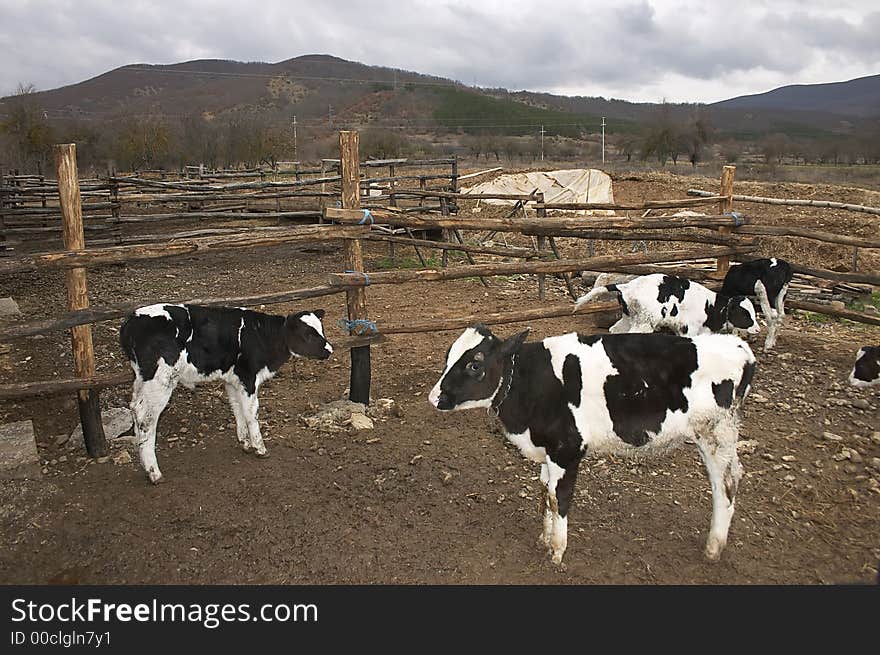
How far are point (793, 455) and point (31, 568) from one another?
5082mm

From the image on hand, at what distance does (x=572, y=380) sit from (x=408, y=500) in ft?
4.66

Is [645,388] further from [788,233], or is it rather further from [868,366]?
[788,233]

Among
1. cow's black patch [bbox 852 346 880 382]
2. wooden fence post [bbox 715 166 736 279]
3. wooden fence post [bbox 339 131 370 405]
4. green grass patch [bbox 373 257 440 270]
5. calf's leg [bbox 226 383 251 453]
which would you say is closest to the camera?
calf's leg [bbox 226 383 251 453]

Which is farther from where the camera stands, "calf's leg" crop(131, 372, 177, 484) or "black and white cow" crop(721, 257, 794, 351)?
"black and white cow" crop(721, 257, 794, 351)

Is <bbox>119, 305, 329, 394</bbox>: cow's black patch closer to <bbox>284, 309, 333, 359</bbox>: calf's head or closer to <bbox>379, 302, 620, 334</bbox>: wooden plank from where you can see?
<bbox>284, 309, 333, 359</bbox>: calf's head

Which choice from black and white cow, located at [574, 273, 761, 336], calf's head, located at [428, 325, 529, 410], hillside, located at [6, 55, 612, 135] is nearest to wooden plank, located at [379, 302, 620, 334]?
black and white cow, located at [574, 273, 761, 336]

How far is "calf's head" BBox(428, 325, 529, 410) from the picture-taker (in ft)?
12.1

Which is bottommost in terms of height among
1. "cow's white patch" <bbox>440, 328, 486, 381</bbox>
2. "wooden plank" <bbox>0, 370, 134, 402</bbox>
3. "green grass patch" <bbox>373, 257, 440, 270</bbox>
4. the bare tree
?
"green grass patch" <bbox>373, 257, 440, 270</bbox>

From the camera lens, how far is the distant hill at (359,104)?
9369cm

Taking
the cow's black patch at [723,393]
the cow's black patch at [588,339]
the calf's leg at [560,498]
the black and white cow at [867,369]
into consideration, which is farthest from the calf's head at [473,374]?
the black and white cow at [867,369]

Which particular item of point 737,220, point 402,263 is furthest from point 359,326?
point 402,263

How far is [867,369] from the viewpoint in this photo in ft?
18.6

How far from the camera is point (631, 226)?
7160mm

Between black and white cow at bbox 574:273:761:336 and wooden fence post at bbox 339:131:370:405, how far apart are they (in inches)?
89.9
